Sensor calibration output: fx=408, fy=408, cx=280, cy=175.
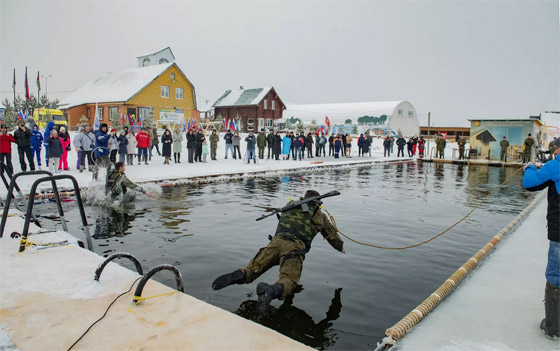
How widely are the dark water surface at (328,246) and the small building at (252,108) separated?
3914 cm

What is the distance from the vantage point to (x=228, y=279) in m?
4.57

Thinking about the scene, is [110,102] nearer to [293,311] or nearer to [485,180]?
[485,180]

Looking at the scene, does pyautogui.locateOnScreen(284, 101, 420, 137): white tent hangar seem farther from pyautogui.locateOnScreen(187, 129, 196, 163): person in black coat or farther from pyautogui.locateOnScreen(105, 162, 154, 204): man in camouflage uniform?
pyautogui.locateOnScreen(105, 162, 154, 204): man in camouflage uniform

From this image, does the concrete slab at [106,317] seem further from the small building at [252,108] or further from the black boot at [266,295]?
the small building at [252,108]

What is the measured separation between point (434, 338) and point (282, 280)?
1687 millimetres

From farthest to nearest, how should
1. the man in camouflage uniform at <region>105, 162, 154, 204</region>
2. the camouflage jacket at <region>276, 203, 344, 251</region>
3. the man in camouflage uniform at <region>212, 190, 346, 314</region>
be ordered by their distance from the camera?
the man in camouflage uniform at <region>105, 162, 154, 204</region> < the camouflage jacket at <region>276, 203, 344, 251</region> < the man in camouflage uniform at <region>212, 190, 346, 314</region>

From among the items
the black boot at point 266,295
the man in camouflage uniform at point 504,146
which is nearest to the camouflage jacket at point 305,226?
the black boot at point 266,295

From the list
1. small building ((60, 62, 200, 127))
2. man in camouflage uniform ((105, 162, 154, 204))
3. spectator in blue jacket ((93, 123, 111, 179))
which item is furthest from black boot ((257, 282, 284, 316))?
small building ((60, 62, 200, 127))

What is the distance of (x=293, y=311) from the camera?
197 inches

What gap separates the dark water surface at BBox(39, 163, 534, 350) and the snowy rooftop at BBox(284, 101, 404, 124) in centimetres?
4621

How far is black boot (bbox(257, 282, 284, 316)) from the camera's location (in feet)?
13.6

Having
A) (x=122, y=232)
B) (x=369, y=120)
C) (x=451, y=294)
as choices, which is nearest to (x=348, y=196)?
(x=122, y=232)

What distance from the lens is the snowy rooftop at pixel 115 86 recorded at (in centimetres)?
3953

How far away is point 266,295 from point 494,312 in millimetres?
2570
